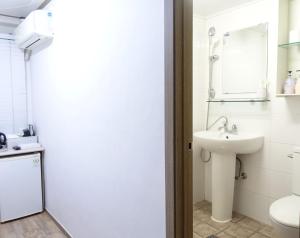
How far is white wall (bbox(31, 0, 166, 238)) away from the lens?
4.31ft

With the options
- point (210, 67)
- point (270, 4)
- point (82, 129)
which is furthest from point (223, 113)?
point (82, 129)

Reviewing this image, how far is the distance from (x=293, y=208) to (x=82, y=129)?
1712 millimetres

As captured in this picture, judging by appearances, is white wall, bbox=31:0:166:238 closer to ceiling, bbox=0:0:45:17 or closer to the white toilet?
ceiling, bbox=0:0:45:17

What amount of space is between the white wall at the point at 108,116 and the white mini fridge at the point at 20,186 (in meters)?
0.39

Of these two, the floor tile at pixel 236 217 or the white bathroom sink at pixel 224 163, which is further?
the floor tile at pixel 236 217

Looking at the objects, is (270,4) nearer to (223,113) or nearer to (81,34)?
(223,113)

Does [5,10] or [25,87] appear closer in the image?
[5,10]

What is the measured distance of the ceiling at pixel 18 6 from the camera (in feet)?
8.25

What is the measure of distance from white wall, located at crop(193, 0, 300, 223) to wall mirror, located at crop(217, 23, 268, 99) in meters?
0.07

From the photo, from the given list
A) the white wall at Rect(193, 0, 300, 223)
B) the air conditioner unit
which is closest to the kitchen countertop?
the air conditioner unit

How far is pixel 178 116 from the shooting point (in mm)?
1188

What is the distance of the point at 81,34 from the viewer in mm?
1915

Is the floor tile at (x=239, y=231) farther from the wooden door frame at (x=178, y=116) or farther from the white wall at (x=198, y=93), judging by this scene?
the wooden door frame at (x=178, y=116)

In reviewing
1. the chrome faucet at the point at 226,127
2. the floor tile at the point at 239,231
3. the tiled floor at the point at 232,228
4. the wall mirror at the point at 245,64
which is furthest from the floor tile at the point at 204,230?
the wall mirror at the point at 245,64
